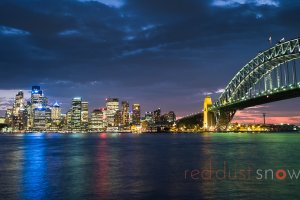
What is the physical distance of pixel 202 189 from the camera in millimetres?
22578

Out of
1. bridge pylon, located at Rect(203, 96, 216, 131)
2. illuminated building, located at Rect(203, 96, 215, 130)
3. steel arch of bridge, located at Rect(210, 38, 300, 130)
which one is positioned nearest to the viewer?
steel arch of bridge, located at Rect(210, 38, 300, 130)

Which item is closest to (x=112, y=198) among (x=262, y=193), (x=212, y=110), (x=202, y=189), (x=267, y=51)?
(x=202, y=189)

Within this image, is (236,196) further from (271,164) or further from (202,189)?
(271,164)

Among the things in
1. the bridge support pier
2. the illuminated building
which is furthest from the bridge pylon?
the bridge support pier

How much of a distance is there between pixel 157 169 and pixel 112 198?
Answer: 12.6 metres

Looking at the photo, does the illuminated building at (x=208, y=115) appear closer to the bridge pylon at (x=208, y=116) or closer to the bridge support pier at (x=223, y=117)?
the bridge pylon at (x=208, y=116)

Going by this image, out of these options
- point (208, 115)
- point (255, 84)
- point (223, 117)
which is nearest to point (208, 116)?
point (208, 115)

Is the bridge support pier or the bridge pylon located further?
the bridge pylon

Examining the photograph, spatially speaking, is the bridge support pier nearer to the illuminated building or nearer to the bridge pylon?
the bridge pylon

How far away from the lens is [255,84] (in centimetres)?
11675

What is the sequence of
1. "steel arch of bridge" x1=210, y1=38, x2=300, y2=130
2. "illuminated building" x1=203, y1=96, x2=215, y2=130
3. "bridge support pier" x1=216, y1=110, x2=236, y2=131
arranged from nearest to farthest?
"steel arch of bridge" x1=210, y1=38, x2=300, y2=130, "bridge support pier" x1=216, y1=110, x2=236, y2=131, "illuminated building" x1=203, y1=96, x2=215, y2=130

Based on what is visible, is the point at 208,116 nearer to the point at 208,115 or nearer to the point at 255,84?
the point at 208,115

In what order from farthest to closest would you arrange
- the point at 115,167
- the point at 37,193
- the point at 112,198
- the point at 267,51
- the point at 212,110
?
the point at 212,110
the point at 267,51
the point at 115,167
the point at 37,193
the point at 112,198

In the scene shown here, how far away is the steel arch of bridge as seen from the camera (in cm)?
9264
